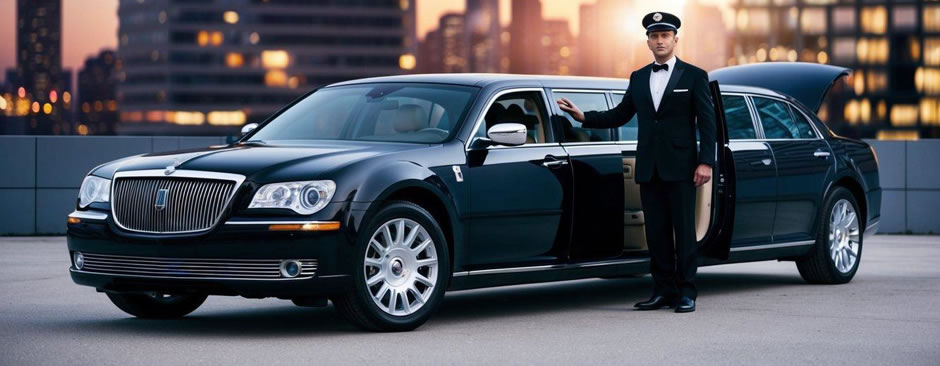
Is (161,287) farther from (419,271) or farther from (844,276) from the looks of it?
(844,276)

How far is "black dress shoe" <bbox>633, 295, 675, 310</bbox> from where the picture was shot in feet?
31.0

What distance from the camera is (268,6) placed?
197 metres

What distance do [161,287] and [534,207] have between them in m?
2.30

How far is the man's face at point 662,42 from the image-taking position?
9188 millimetres

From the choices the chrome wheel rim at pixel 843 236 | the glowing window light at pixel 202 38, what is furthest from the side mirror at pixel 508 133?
the glowing window light at pixel 202 38

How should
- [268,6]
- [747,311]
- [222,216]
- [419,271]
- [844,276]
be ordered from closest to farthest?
[222,216]
[419,271]
[747,311]
[844,276]
[268,6]

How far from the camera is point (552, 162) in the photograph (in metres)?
9.03

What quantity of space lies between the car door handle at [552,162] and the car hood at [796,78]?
4394 millimetres

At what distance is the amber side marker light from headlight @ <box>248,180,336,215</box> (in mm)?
70

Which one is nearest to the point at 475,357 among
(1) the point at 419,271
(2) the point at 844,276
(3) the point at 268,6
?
(1) the point at 419,271

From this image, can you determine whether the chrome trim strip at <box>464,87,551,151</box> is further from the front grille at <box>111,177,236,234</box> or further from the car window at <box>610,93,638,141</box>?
the front grille at <box>111,177,236,234</box>

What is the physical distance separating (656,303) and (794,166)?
235 cm

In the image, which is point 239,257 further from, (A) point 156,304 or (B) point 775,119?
(B) point 775,119

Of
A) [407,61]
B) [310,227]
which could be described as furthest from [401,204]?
[407,61]
